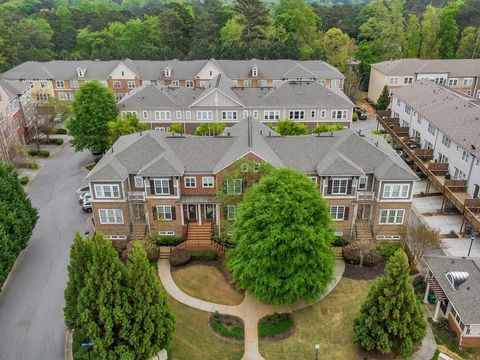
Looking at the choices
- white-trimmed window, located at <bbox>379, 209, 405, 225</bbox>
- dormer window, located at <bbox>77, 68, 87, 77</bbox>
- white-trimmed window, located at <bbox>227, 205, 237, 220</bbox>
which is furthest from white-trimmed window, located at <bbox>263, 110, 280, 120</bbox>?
dormer window, located at <bbox>77, 68, 87, 77</bbox>

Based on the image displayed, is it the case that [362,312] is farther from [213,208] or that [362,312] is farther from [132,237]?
[132,237]

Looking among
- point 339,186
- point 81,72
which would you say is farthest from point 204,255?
point 81,72

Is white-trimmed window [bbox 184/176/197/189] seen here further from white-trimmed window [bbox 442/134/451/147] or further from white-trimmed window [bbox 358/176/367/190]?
white-trimmed window [bbox 442/134/451/147]

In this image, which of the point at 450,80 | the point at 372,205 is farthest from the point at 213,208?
the point at 450,80

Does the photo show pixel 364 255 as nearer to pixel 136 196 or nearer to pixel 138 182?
pixel 136 196

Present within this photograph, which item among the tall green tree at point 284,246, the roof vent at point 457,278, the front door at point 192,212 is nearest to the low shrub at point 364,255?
the tall green tree at point 284,246
